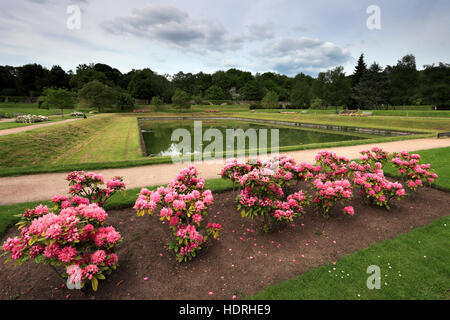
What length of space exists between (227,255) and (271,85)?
105m

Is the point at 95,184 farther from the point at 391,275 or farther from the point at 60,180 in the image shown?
the point at 391,275

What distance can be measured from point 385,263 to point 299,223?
166cm

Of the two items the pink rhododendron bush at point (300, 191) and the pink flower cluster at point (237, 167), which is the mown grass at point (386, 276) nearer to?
the pink rhododendron bush at point (300, 191)

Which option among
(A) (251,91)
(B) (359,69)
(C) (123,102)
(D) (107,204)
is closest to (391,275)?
(D) (107,204)

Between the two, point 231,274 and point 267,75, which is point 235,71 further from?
point 231,274

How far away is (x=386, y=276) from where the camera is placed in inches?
127

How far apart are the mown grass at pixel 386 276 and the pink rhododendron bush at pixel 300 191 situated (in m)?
0.99

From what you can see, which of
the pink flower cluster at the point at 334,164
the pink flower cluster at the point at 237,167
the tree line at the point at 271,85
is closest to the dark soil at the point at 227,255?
the pink flower cluster at the point at 334,164

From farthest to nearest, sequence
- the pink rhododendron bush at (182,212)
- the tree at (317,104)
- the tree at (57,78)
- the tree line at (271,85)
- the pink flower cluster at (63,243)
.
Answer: the tree at (57,78), the tree at (317,104), the tree line at (271,85), the pink rhododendron bush at (182,212), the pink flower cluster at (63,243)

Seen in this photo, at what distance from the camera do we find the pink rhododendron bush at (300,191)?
399 centimetres

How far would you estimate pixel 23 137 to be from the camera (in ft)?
42.1

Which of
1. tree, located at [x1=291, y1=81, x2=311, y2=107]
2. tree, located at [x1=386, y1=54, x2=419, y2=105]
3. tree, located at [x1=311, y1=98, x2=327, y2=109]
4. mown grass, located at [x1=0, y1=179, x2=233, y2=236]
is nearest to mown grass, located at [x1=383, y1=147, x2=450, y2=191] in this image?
mown grass, located at [x1=0, y1=179, x2=233, y2=236]

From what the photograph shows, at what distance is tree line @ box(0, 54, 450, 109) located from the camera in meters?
48.1

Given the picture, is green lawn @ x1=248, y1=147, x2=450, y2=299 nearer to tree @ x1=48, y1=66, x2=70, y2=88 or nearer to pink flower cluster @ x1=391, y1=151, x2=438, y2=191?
pink flower cluster @ x1=391, y1=151, x2=438, y2=191
